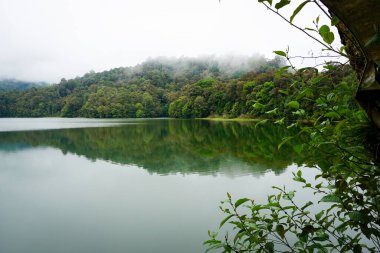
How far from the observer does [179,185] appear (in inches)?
349

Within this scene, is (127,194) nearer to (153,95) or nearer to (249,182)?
(249,182)

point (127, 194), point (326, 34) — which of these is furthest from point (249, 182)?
point (326, 34)

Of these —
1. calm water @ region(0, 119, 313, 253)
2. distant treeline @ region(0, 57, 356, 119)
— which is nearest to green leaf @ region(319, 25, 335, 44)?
calm water @ region(0, 119, 313, 253)

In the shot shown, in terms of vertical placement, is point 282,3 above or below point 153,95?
below

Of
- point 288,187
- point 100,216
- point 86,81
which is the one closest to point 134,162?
point 100,216

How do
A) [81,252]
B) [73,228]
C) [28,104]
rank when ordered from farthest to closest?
[28,104], [73,228], [81,252]

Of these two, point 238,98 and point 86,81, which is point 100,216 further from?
point 86,81

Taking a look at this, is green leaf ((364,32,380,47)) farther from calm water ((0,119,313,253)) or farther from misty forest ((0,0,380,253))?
calm water ((0,119,313,253))

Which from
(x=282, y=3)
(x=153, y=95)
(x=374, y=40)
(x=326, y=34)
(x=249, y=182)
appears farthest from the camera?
(x=153, y=95)

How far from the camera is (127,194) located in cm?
817

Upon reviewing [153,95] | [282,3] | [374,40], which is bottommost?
[374,40]

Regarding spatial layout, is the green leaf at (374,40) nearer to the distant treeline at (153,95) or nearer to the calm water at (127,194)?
the calm water at (127,194)

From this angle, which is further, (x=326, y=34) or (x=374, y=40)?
(x=326, y=34)

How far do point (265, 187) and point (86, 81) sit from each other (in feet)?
384
